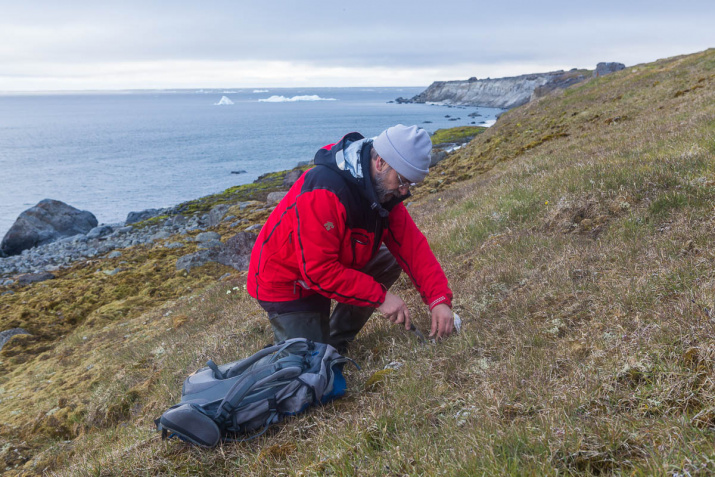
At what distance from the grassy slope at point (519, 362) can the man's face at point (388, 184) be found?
1.36 metres

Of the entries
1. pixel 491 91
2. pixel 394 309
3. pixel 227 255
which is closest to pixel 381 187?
pixel 394 309

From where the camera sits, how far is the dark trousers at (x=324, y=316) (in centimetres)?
474

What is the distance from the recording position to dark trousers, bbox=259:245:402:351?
474cm

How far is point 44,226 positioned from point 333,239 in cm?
3083

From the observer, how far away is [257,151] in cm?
6894

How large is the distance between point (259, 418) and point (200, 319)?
6.19 m

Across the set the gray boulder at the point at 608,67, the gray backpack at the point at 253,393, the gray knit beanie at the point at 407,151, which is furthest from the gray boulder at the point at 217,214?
the gray boulder at the point at 608,67

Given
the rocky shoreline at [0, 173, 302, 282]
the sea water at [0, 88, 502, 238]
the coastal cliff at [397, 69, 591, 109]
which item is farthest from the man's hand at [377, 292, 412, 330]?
the coastal cliff at [397, 69, 591, 109]

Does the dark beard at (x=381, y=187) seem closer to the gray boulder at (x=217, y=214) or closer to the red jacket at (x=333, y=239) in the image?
the red jacket at (x=333, y=239)

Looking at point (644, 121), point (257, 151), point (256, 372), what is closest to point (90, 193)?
point (257, 151)

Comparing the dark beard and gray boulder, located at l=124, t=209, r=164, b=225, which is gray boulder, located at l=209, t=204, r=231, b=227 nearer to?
gray boulder, located at l=124, t=209, r=164, b=225

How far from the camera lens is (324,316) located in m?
4.92

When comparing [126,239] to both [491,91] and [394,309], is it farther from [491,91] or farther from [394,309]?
[491,91]

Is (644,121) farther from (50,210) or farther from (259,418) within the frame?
(50,210)
